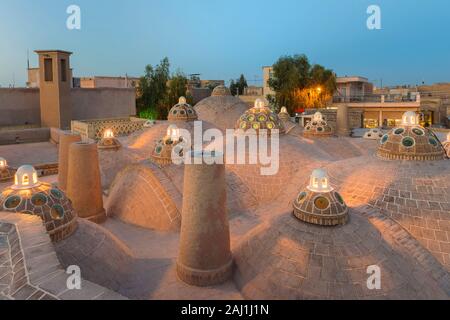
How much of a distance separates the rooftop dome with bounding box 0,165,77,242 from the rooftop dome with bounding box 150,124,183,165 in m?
3.71

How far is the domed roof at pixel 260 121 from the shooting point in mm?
11781

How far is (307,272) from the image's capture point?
5625mm

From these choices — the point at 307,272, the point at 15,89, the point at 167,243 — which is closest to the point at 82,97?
the point at 15,89

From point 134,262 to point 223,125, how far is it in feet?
45.9

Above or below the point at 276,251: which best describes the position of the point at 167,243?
below

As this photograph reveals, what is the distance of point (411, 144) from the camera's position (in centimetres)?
790

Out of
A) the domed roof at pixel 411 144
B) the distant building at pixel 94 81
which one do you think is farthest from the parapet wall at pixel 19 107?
the domed roof at pixel 411 144

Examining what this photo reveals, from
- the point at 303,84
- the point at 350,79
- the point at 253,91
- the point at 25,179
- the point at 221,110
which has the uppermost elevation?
the point at 350,79

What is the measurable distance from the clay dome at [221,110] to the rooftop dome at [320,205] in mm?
13780

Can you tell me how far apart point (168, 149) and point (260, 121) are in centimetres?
333

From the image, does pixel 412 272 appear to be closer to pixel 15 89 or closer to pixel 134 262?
pixel 134 262

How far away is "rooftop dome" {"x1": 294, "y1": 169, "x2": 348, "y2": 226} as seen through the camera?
6.12 metres

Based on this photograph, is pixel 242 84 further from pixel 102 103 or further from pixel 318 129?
pixel 318 129

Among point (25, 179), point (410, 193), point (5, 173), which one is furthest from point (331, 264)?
point (5, 173)
